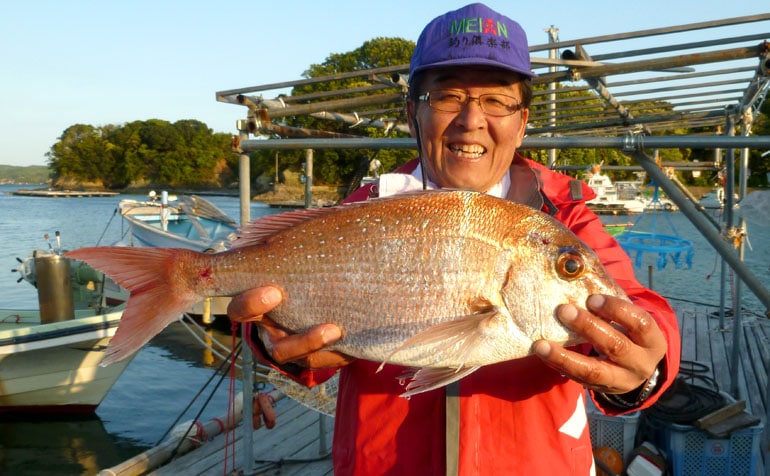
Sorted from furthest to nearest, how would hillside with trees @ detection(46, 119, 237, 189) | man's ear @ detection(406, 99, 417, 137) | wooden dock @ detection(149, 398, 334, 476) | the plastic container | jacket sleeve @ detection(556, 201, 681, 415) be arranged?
hillside with trees @ detection(46, 119, 237, 189) → wooden dock @ detection(149, 398, 334, 476) → the plastic container → man's ear @ detection(406, 99, 417, 137) → jacket sleeve @ detection(556, 201, 681, 415)

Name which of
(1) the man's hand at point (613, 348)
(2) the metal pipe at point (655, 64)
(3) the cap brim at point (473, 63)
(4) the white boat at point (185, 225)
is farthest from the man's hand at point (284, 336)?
(4) the white boat at point (185, 225)

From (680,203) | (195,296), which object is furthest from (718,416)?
(195,296)

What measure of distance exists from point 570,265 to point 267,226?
1069mm

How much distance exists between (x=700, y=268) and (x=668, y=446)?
70.4 feet

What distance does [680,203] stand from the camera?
2.62 meters

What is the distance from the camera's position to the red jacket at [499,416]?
1712 millimetres

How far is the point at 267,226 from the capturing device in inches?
80.5

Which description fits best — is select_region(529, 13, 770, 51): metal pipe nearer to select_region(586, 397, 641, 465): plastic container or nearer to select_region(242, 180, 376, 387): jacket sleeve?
select_region(242, 180, 376, 387): jacket sleeve

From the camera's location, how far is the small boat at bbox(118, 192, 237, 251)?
1353 centimetres

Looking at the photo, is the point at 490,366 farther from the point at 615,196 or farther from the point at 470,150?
the point at 615,196

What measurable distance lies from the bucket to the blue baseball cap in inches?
321

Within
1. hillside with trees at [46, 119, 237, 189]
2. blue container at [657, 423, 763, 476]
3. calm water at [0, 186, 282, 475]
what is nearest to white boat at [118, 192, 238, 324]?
calm water at [0, 186, 282, 475]

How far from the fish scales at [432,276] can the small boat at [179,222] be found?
11.3 m

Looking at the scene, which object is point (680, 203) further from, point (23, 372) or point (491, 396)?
point (23, 372)
